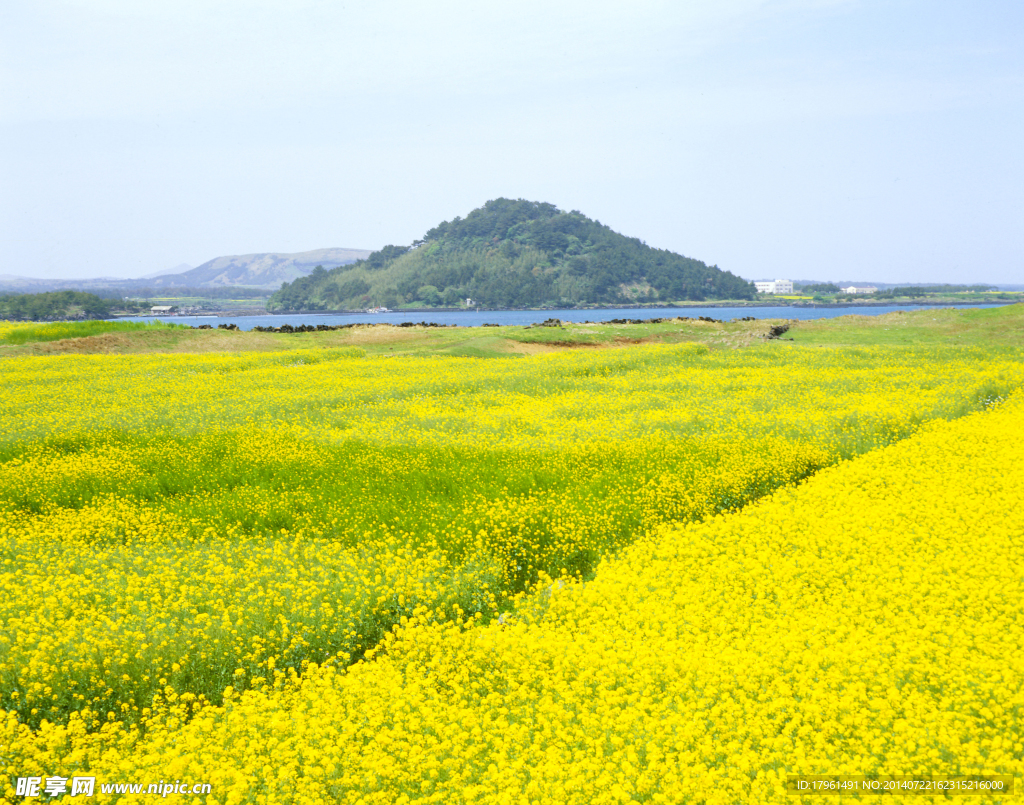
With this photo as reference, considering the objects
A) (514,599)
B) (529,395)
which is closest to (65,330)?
(529,395)

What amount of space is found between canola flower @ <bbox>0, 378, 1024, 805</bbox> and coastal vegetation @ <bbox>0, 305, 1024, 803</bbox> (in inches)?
Result: 1.2

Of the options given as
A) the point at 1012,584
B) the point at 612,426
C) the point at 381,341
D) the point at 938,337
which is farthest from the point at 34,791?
the point at 938,337

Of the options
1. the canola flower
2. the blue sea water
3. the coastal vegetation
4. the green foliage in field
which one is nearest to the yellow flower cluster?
the coastal vegetation

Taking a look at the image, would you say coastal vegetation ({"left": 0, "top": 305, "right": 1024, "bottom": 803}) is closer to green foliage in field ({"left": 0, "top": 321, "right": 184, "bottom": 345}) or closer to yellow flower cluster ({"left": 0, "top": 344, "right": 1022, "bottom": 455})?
yellow flower cluster ({"left": 0, "top": 344, "right": 1022, "bottom": 455})

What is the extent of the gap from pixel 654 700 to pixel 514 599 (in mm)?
2427

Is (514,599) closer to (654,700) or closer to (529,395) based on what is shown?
(654,700)

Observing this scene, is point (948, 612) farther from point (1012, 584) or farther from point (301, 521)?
point (301, 521)

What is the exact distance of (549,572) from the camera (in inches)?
351

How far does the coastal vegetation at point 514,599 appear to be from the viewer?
4.75 meters

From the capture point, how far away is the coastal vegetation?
15.6ft

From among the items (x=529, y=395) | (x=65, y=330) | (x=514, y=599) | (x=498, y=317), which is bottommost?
(x=514, y=599)

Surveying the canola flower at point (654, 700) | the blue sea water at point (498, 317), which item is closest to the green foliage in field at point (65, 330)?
the canola flower at point (654, 700)

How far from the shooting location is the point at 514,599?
7473 mm

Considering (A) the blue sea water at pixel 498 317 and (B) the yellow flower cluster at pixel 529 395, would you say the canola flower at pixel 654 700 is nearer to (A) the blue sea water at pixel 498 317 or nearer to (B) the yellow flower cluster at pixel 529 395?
(B) the yellow flower cluster at pixel 529 395
